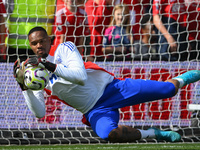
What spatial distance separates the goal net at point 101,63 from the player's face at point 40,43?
260cm

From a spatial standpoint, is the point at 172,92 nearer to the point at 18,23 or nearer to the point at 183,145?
the point at 183,145

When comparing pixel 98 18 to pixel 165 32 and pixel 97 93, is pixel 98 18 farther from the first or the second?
pixel 97 93

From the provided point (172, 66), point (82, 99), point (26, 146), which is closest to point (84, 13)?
point (172, 66)

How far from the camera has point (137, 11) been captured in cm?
755

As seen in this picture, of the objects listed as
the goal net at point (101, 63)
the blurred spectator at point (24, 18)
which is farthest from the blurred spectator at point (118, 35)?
the blurred spectator at point (24, 18)

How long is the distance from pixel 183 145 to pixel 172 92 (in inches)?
76.0

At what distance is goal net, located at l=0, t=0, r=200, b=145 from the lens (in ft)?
22.1

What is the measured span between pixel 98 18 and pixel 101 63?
1054 millimetres

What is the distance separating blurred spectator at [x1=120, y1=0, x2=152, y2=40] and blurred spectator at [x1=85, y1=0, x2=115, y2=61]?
0.35 metres

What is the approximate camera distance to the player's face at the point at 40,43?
4398mm

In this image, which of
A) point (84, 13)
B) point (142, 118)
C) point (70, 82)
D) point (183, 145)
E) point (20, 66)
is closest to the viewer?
point (20, 66)

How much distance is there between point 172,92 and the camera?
455 cm

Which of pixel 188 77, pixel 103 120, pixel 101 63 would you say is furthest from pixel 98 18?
pixel 103 120

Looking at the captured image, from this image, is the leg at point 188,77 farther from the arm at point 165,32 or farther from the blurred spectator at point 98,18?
the blurred spectator at point 98,18
